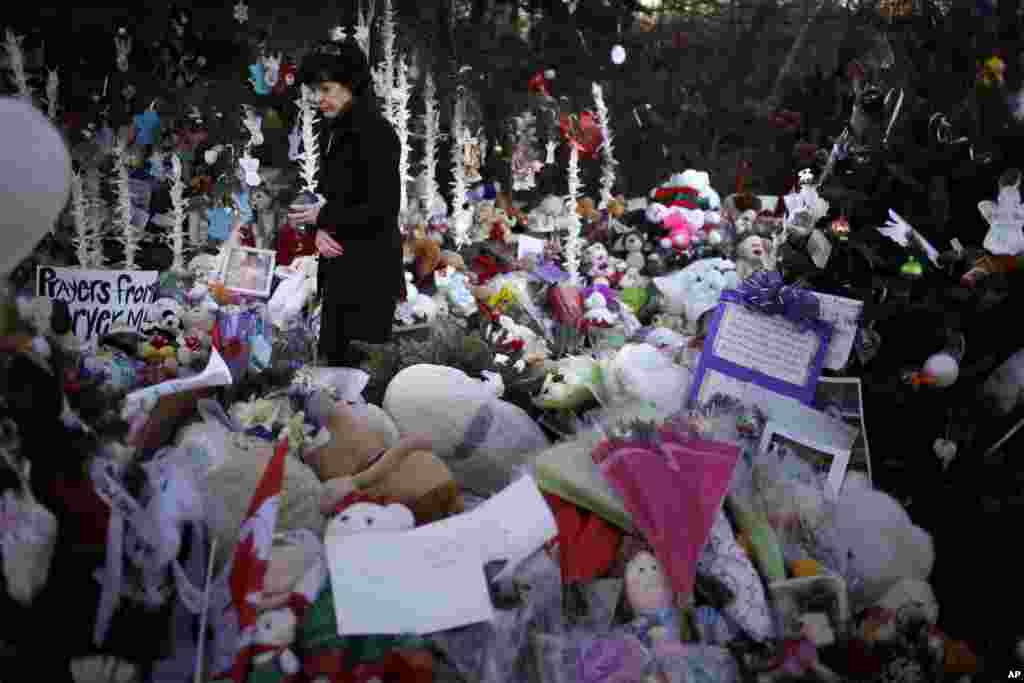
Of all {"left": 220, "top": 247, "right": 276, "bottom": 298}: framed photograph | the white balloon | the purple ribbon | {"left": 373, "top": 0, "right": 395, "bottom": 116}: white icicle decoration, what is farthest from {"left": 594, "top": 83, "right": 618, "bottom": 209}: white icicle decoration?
the white balloon

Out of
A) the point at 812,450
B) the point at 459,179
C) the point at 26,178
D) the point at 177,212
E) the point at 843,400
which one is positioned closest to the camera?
the point at 26,178

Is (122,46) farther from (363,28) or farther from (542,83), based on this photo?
(542,83)

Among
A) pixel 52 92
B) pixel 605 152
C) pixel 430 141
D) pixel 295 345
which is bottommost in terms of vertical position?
pixel 295 345

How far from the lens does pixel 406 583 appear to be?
1.86m

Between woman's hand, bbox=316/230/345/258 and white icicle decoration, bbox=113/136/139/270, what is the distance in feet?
4.67

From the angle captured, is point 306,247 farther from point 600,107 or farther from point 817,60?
point 817,60

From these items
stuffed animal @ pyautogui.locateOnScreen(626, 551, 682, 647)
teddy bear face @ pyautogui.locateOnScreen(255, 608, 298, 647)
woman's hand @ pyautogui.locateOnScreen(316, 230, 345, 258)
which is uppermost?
woman's hand @ pyautogui.locateOnScreen(316, 230, 345, 258)

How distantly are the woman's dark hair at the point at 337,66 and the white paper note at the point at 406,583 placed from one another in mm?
2283

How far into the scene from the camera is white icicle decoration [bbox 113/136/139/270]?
4.66 metres

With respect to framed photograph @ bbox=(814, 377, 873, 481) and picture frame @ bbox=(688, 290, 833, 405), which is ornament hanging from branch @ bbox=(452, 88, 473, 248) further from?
framed photograph @ bbox=(814, 377, 873, 481)

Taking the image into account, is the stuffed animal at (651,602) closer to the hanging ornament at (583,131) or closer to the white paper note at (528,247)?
the white paper note at (528,247)

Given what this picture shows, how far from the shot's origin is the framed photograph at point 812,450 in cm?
250

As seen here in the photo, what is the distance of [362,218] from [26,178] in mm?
2194

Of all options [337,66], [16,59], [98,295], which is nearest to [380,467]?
[98,295]
